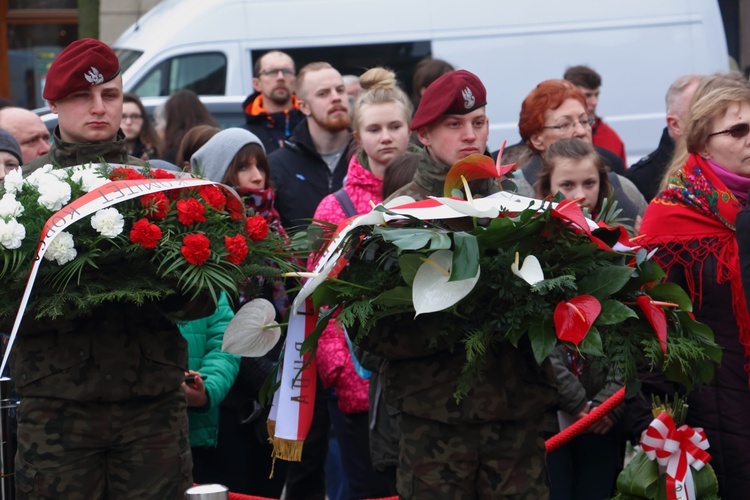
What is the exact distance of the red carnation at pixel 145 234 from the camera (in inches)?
160

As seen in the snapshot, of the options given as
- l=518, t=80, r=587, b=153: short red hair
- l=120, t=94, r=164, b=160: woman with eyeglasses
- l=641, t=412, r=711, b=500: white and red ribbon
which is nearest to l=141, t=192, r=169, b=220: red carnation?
l=641, t=412, r=711, b=500: white and red ribbon

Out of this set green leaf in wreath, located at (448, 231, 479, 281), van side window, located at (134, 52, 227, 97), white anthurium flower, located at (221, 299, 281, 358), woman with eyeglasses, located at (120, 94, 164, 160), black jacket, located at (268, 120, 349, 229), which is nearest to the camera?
green leaf in wreath, located at (448, 231, 479, 281)

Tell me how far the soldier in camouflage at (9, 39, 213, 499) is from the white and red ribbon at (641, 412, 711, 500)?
176 cm

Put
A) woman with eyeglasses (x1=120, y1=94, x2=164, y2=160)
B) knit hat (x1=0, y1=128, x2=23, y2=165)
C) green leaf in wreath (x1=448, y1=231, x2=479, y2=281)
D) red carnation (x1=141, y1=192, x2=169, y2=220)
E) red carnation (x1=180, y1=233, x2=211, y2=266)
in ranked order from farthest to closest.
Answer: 1. woman with eyeglasses (x1=120, y1=94, x2=164, y2=160)
2. knit hat (x1=0, y1=128, x2=23, y2=165)
3. red carnation (x1=141, y1=192, x2=169, y2=220)
4. red carnation (x1=180, y1=233, x2=211, y2=266)
5. green leaf in wreath (x1=448, y1=231, x2=479, y2=281)

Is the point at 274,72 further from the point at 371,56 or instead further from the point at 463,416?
the point at 463,416

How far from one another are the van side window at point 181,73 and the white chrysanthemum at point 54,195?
22.7 feet

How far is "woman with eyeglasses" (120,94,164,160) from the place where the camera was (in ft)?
26.9

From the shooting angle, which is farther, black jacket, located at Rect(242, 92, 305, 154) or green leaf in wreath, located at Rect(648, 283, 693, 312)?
black jacket, located at Rect(242, 92, 305, 154)

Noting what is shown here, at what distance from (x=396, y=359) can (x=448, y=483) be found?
0.45m

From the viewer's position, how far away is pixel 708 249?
4609 millimetres

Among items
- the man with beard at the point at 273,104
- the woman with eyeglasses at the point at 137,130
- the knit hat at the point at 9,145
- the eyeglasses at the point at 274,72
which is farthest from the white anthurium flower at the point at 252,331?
the eyeglasses at the point at 274,72

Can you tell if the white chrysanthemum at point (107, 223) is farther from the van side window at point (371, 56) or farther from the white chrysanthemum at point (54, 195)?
the van side window at point (371, 56)

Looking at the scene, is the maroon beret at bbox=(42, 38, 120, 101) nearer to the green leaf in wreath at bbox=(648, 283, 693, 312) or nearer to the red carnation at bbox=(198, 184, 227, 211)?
the red carnation at bbox=(198, 184, 227, 211)

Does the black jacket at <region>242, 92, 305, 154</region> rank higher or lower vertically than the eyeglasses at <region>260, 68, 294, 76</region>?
lower
